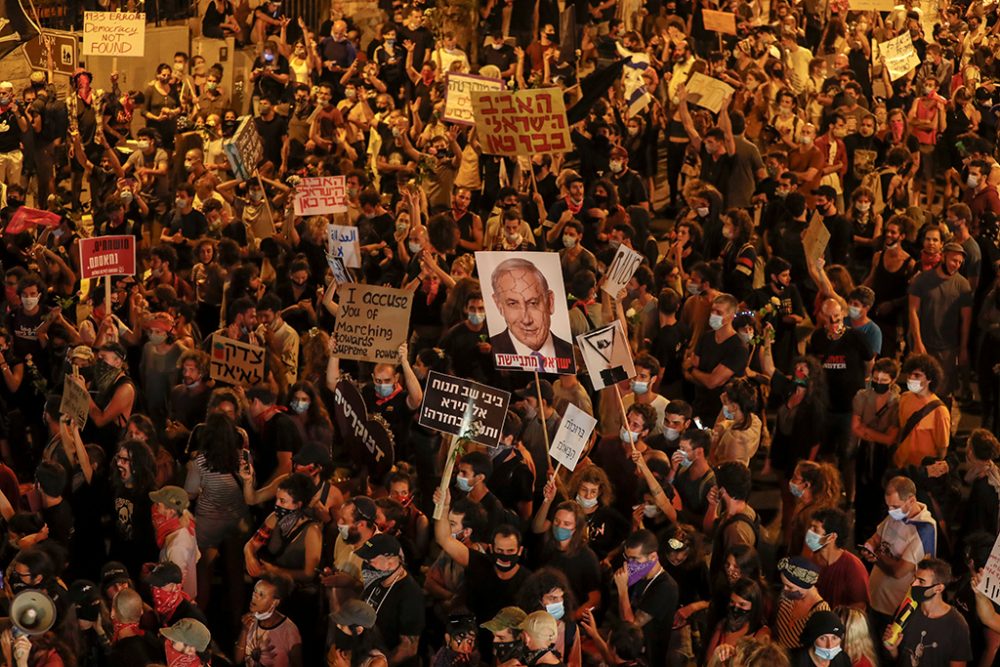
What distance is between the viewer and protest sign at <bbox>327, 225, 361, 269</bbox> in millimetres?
14773

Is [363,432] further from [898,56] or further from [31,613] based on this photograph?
[898,56]

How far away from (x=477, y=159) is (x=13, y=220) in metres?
4.42

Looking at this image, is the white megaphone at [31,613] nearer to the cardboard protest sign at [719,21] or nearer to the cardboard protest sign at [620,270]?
the cardboard protest sign at [620,270]

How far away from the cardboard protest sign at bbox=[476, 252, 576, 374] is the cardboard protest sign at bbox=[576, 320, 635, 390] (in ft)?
0.40

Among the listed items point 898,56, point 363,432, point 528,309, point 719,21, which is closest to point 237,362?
point 363,432

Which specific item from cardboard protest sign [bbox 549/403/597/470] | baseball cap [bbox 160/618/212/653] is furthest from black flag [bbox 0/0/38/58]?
baseball cap [bbox 160/618/212/653]

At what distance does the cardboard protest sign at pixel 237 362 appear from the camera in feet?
41.7

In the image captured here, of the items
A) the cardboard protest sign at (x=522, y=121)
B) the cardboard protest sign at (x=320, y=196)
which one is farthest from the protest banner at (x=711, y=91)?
the cardboard protest sign at (x=320, y=196)

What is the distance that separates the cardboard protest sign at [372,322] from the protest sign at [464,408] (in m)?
1.04

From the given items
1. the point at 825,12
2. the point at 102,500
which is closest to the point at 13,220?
the point at 102,500

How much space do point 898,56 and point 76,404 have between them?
41.9ft

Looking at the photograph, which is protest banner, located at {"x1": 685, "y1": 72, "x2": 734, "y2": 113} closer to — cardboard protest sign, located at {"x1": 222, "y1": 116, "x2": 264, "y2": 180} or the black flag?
cardboard protest sign, located at {"x1": 222, "y1": 116, "x2": 264, "y2": 180}

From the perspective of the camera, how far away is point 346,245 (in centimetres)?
1480

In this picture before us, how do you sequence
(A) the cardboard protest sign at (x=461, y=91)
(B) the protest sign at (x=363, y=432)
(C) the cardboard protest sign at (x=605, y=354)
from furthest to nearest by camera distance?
(A) the cardboard protest sign at (x=461, y=91)
(B) the protest sign at (x=363, y=432)
(C) the cardboard protest sign at (x=605, y=354)
